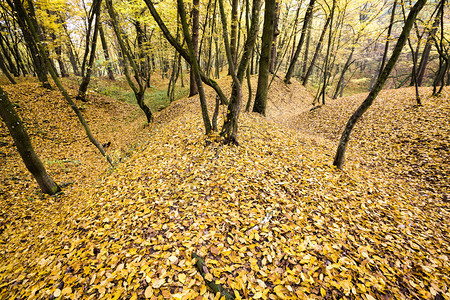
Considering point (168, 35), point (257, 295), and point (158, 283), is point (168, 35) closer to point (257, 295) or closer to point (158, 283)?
point (158, 283)

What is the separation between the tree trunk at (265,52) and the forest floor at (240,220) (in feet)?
9.34

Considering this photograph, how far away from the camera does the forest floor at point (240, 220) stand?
289cm

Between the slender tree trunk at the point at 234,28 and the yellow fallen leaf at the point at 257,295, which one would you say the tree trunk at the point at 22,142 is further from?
the slender tree trunk at the point at 234,28

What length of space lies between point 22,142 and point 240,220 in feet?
20.0

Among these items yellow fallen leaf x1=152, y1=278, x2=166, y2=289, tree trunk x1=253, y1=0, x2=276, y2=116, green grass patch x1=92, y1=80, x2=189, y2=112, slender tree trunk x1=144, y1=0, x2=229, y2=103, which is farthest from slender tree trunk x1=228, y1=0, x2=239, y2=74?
yellow fallen leaf x1=152, y1=278, x2=166, y2=289

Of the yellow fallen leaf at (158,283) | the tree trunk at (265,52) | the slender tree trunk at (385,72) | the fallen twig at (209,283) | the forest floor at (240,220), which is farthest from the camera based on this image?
the tree trunk at (265,52)

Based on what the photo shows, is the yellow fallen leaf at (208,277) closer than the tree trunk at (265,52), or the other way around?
the yellow fallen leaf at (208,277)

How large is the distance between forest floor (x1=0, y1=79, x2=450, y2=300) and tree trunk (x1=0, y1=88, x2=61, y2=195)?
0.46 meters

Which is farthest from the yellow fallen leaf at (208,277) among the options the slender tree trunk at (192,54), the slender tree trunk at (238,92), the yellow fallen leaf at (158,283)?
the slender tree trunk at (192,54)

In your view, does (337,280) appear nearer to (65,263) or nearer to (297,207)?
(297,207)

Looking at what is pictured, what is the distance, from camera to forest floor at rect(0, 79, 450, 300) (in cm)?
289

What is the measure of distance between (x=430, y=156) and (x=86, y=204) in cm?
1179

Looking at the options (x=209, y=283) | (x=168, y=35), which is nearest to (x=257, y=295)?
(x=209, y=283)

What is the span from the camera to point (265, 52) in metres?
9.21
